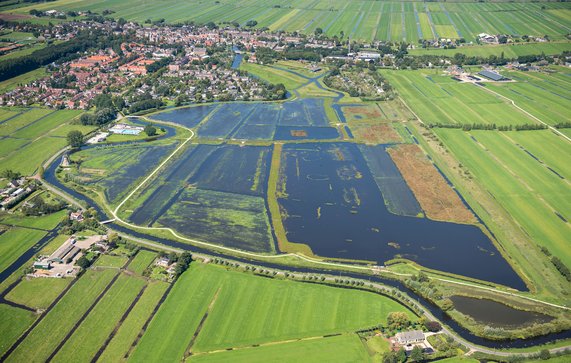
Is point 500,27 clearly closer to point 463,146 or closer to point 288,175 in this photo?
point 463,146

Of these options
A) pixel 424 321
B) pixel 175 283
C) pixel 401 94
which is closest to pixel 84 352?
pixel 175 283

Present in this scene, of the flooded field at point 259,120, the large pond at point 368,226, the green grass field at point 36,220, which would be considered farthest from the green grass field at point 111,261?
the flooded field at point 259,120

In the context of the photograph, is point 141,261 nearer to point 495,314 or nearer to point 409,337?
point 409,337

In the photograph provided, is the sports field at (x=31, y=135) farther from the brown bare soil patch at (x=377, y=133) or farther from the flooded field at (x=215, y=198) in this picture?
the brown bare soil patch at (x=377, y=133)

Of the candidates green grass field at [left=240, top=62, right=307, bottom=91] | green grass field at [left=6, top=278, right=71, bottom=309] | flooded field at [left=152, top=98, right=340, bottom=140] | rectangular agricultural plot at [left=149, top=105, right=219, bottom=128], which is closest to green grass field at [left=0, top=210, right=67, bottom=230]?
green grass field at [left=6, top=278, right=71, bottom=309]

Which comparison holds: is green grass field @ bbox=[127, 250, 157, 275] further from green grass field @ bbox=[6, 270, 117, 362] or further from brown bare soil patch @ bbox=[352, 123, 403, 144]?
brown bare soil patch @ bbox=[352, 123, 403, 144]

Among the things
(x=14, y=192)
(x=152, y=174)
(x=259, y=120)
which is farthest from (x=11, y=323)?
(x=259, y=120)
